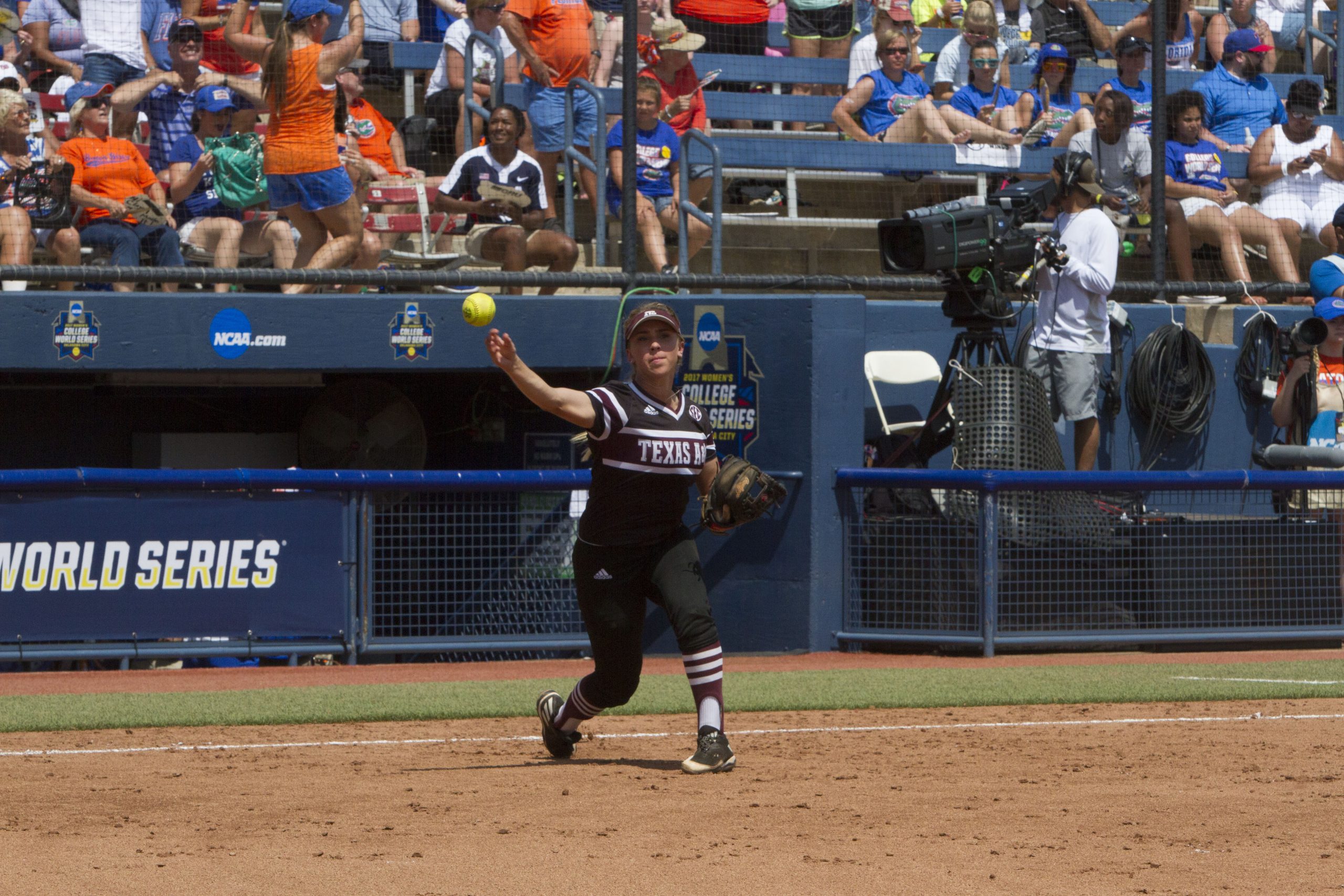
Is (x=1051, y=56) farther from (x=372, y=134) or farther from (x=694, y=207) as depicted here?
(x=372, y=134)

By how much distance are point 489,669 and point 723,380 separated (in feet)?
7.86

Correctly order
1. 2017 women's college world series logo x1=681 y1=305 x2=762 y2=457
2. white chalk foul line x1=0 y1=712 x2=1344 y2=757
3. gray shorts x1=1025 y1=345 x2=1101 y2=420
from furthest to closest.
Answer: gray shorts x1=1025 y1=345 x2=1101 y2=420
2017 women's college world series logo x1=681 y1=305 x2=762 y2=457
white chalk foul line x1=0 y1=712 x2=1344 y2=757

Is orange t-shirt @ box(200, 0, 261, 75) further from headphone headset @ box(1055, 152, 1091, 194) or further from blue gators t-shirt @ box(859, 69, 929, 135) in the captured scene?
headphone headset @ box(1055, 152, 1091, 194)

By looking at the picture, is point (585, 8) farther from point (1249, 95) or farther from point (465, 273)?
point (1249, 95)

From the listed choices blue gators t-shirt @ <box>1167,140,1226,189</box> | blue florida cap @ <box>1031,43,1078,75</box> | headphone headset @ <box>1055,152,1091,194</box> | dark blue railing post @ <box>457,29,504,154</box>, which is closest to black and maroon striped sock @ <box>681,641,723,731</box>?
headphone headset @ <box>1055,152,1091,194</box>

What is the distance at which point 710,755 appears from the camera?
593cm

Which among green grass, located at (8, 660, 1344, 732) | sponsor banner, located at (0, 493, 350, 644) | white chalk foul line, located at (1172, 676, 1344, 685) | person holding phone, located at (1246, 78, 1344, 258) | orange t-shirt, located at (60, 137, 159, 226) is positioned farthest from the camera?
person holding phone, located at (1246, 78, 1344, 258)

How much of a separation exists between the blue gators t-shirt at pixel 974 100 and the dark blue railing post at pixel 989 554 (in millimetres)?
4354

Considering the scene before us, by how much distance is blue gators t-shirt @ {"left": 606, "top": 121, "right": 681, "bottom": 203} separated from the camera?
11422mm

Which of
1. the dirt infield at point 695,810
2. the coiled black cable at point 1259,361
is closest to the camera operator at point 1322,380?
the coiled black cable at point 1259,361

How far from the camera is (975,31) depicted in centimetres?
1348

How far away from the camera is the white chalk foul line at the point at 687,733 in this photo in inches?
263

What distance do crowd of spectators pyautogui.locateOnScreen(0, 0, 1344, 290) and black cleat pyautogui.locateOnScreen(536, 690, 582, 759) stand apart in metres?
4.93

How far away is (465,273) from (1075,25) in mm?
6563
